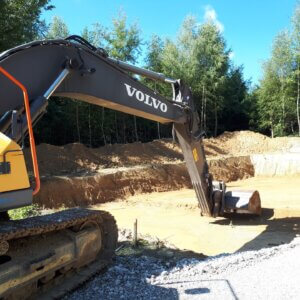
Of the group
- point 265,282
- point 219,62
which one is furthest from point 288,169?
point 265,282

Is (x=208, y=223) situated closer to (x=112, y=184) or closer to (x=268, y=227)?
(x=268, y=227)

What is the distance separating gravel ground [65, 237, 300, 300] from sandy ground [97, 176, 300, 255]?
7.94 ft

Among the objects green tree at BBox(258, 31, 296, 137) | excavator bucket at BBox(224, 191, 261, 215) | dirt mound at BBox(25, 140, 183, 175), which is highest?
green tree at BBox(258, 31, 296, 137)

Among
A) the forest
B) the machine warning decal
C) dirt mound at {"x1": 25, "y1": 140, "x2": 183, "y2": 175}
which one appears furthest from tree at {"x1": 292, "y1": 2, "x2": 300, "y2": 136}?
the machine warning decal

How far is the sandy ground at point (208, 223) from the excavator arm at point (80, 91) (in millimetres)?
960

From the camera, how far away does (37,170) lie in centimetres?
323

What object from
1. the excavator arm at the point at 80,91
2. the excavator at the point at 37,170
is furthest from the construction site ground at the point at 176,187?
the excavator at the point at 37,170

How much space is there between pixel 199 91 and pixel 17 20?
14288 millimetres

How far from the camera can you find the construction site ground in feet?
27.8

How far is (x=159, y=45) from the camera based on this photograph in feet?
84.3

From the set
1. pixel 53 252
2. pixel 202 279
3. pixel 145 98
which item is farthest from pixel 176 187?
pixel 53 252

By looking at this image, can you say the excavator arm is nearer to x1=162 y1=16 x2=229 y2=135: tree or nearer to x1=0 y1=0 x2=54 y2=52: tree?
x1=0 y1=0 x2=54 y2=52: tree

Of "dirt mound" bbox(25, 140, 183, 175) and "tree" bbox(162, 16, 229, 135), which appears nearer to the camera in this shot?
"dirt mound" bbox(25, 140, 183, 175)

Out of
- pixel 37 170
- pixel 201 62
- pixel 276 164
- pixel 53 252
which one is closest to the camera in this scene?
pixel 37 170
